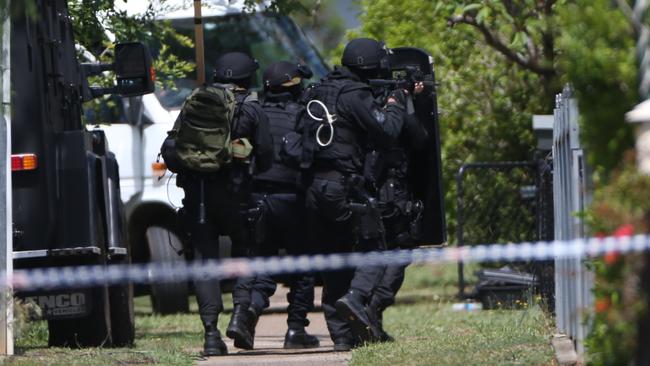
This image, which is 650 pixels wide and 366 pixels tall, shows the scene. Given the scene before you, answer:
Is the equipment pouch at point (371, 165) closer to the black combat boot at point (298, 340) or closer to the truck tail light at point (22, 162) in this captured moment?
the black combat boot at point (298, 340)

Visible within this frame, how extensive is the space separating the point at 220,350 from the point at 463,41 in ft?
21.2

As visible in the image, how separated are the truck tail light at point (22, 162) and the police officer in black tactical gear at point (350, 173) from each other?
156cm

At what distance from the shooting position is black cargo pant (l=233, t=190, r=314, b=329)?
374 inches

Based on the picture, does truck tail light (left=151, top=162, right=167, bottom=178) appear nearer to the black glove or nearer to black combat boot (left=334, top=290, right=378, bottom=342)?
the black glove

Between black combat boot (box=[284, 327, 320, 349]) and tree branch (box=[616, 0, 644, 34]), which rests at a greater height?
tree branch (box=[616, 0, 644, 34])

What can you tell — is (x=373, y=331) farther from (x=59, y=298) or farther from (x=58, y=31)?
(x=58, y=31)

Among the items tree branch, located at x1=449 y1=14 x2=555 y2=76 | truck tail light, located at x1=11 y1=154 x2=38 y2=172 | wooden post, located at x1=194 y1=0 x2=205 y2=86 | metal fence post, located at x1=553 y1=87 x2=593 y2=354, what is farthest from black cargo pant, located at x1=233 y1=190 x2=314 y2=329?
tree branch, located at x1=449 y1=14 x2=555 y2=76

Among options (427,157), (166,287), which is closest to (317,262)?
(427,157)

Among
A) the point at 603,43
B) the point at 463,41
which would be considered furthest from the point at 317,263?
the point at 463,41

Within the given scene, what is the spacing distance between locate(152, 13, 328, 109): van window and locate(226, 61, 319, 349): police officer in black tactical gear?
436 centimetres

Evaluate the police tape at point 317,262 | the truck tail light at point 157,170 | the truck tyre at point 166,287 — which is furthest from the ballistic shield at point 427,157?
the truck tyre at point 166,287

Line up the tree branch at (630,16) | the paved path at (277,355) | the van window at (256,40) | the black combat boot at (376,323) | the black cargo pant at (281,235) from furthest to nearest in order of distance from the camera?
1. the van window at (256,40)
2. the black cargo pant at (281,235)
3. the black combat boot at (376,323)
4. the paved path at (277,355)
5. the tree branch at (630,16)

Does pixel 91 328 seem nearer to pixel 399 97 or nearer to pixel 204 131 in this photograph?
pixel 204 131

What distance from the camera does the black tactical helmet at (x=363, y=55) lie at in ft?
31.2
